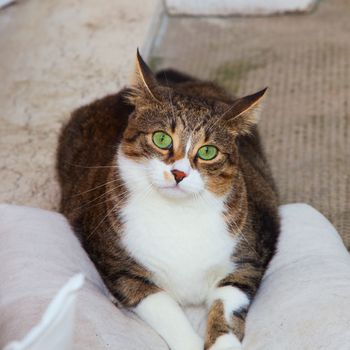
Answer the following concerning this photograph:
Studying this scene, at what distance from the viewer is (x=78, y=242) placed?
2.19 m

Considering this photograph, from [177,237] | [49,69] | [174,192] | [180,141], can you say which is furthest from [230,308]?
[49,69]

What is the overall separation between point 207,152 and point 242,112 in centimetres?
17

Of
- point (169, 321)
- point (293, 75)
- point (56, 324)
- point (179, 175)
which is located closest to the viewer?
point (56, 324)

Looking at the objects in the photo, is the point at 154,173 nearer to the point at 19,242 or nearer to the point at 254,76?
the point at 19,242

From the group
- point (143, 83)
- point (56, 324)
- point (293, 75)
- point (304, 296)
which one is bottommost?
point (293, 75)

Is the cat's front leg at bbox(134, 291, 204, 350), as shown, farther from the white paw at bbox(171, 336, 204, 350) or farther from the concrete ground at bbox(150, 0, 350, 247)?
the concrete ground at bbox(150, 0, 350, 247)

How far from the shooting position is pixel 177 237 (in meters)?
2.02

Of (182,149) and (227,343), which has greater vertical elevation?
(182,149)

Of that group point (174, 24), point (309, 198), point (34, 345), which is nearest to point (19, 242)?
point (34, 345)

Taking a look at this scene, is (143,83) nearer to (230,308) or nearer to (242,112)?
(242,112)

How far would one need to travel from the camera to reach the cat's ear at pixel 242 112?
6.58ft

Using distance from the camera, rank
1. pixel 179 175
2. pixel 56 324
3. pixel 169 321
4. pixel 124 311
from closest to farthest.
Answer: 1. pixel 56 324
2. pixel 179 175
3. pixel 169 321
4. pixel 124 311

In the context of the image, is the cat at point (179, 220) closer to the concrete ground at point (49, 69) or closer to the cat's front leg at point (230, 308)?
the cat's front leg at point (230, 308)

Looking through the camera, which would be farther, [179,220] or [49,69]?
[49,69]
